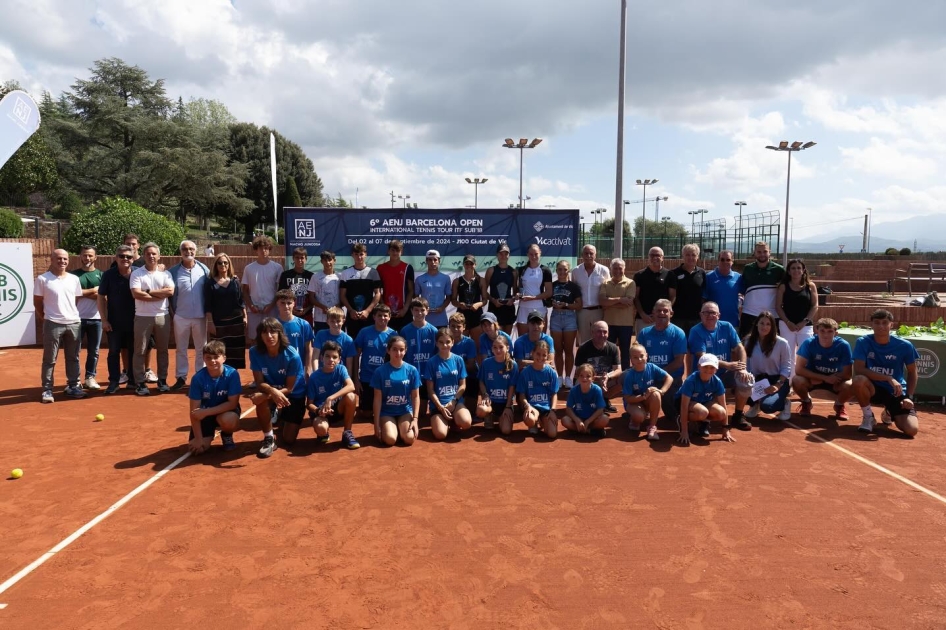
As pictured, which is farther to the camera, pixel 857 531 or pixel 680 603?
pixel 857 531

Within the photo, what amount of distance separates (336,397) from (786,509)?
438 centimetres

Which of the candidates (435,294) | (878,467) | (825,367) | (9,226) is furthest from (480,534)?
(9,226)

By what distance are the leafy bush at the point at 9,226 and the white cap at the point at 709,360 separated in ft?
76.2

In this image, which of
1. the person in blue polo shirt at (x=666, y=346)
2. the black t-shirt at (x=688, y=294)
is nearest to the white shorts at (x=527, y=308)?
the person in blue polo shirt at (x=666, y=346)

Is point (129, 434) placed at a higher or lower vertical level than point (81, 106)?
lower

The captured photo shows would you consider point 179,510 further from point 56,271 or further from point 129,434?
point 56,271

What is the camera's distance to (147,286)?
8.60 metres

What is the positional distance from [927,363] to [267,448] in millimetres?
8964

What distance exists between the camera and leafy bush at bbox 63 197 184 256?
17.1 meters

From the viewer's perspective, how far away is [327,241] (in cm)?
1123

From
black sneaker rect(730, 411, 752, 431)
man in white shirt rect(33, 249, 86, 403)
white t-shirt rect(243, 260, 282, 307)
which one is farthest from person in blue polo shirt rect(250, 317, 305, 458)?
black sneaker rect(730, 411, 752, 431)

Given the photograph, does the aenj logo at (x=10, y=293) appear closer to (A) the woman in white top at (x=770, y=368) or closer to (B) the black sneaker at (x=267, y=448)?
(B) the black sneaker at (x=267, y=448)

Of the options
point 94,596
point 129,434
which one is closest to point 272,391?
point 129,434

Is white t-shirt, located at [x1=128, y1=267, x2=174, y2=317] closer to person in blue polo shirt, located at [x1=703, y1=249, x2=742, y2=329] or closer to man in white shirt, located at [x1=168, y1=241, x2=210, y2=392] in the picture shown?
man in white shirt, located at [x1=168, y1=241, x2=210, y2=392]
